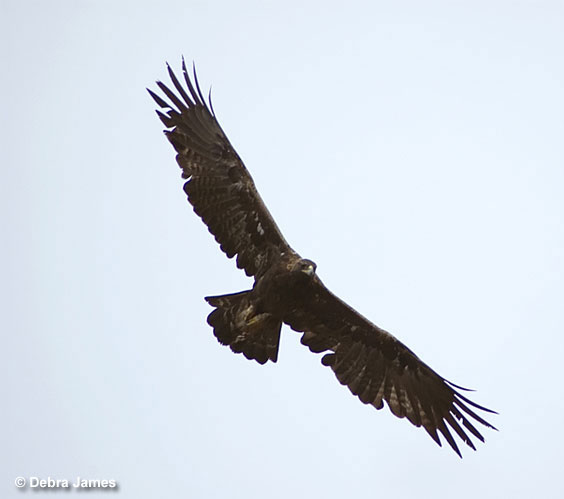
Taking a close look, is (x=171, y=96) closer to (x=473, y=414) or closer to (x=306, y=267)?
(x=306, y=267)

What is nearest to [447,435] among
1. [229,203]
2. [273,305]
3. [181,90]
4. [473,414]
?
[473,414]

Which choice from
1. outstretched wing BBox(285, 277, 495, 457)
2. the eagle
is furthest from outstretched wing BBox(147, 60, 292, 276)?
outstretched wing BBox(285, 277, 495, 457)

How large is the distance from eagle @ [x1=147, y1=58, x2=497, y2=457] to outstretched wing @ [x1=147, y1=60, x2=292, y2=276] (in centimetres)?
1

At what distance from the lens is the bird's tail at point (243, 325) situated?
40.7 feet

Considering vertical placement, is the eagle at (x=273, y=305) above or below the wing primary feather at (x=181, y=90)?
below

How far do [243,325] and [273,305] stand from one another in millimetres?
470

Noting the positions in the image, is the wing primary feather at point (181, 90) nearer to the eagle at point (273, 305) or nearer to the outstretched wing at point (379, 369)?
the eagle at point (273, 305)

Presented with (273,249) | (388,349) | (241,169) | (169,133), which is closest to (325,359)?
(388,349)

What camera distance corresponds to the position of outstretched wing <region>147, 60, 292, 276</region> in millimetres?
12555

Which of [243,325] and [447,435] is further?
[447,435]

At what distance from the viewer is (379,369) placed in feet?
43.1

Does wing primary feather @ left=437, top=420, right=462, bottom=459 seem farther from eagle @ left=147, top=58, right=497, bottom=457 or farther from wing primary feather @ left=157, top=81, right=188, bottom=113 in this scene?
wing primary feather @ left=157, top=81, right=188, bottom=113

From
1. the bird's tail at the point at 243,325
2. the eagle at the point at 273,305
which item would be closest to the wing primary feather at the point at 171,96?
A: the eagle at the point at 273,305

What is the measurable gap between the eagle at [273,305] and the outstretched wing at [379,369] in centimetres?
1
